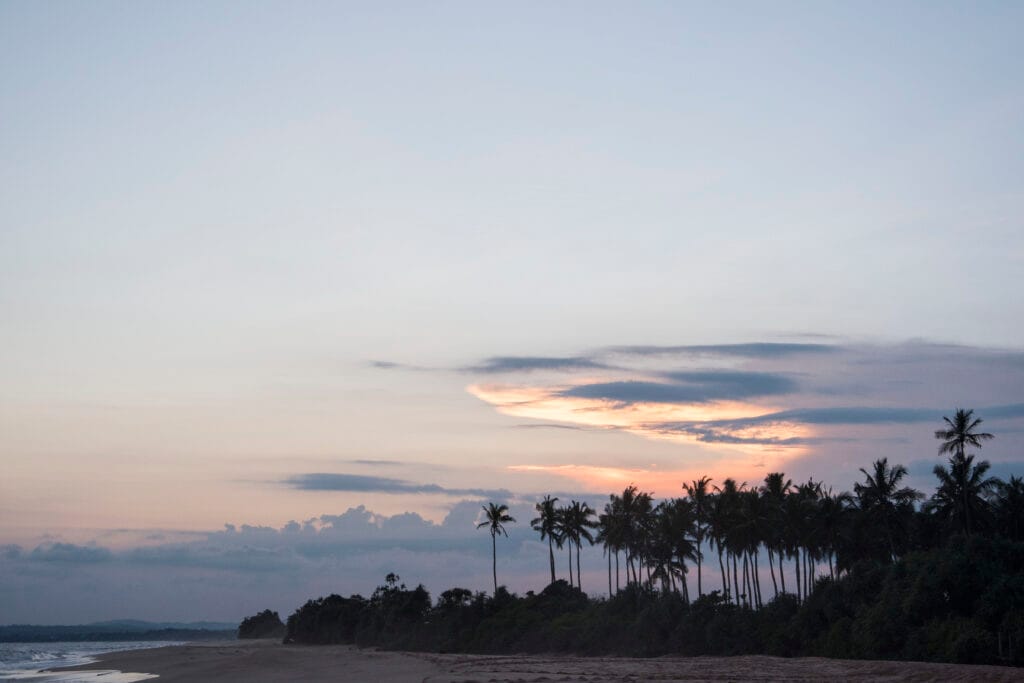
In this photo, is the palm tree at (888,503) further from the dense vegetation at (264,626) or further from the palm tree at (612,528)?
the dense vegetation at (264,626)

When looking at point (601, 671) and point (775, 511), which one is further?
point (775, 511)

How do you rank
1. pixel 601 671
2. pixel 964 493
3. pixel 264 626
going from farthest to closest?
pixel 264 626, pixel 964 493, pixel 601 671

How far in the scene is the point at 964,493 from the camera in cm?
6681

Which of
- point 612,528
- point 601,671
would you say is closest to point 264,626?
point 612,528

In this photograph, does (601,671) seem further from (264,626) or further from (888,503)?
(264,626)

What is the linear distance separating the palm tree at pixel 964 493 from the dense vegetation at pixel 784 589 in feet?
0.42

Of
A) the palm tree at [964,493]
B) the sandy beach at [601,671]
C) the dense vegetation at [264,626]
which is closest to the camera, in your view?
the sandy beach at [601,671]

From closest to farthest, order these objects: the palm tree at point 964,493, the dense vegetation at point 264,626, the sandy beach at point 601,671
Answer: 1. the sandy beach at point 601,671
2. the palm tree at point 964,493
3. the dense vegetation at point 264,626

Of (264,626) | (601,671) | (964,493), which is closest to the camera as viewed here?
(601,671)

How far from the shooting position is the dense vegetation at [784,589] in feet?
139

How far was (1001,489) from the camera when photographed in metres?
70.6

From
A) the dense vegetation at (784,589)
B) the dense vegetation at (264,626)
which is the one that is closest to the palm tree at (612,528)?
the dense vegetation at (784,589)

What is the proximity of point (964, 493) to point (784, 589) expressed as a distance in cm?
1763

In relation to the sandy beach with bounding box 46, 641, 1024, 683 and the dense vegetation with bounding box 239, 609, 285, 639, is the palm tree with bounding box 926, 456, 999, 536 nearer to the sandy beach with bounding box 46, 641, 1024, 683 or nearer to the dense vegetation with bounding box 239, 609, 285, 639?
the sandy beach with bounding box 46, 641, 1024, 683
